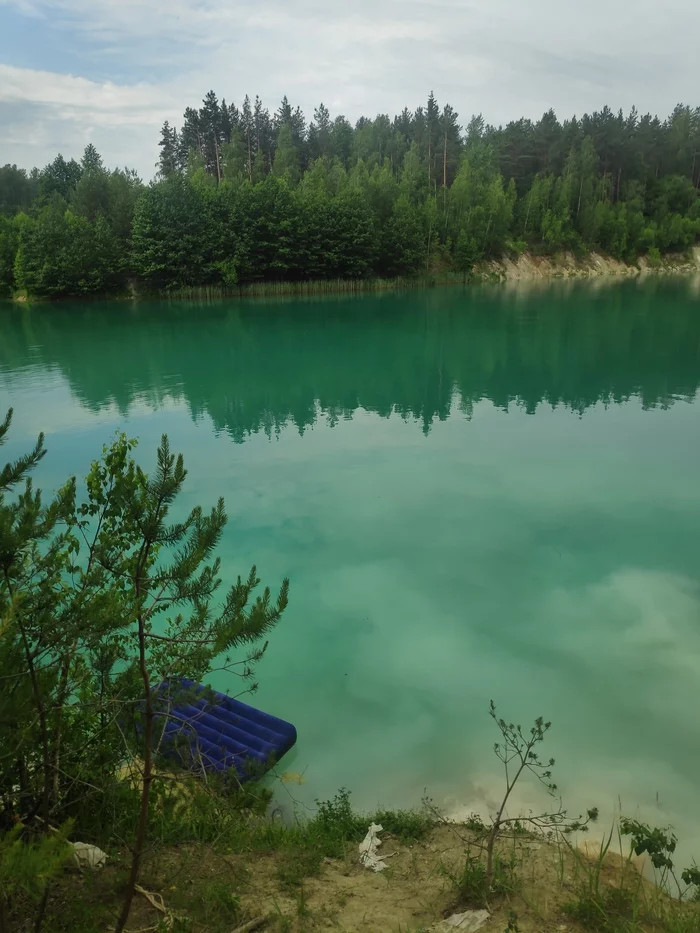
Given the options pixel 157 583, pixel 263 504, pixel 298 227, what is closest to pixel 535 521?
pixel 263 504

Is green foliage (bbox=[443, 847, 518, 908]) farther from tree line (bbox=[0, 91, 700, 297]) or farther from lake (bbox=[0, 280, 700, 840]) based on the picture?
tree line (bbox=[0, 91, 700, 297])

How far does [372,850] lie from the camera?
4172mm

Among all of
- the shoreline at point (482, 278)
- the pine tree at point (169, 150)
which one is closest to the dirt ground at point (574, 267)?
the shoreline at point (482, 278)

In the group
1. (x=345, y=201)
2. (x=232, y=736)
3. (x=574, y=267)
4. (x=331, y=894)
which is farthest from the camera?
(x=574, y=267)

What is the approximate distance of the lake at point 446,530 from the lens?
5.68m

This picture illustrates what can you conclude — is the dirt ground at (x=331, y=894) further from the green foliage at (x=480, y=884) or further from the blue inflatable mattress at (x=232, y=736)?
the blue inflatable mattress at (x=232, y=736)

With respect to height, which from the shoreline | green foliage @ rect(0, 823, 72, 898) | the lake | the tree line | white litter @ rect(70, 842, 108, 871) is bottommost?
the lake

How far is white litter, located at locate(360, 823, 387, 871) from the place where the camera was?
398 centimetres

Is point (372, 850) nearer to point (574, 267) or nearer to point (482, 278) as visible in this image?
point (482, 278)

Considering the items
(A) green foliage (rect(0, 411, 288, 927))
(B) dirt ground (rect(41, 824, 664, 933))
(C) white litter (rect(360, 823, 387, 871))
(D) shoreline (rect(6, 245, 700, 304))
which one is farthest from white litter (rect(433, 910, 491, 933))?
(D) shoreline (rect(6, 245, 700, 304))

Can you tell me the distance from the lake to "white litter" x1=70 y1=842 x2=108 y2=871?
1.81m

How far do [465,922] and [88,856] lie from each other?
1.87 meters

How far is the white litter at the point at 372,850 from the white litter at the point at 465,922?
0.71 metres

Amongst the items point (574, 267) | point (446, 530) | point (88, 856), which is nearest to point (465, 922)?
point (88, 856)
